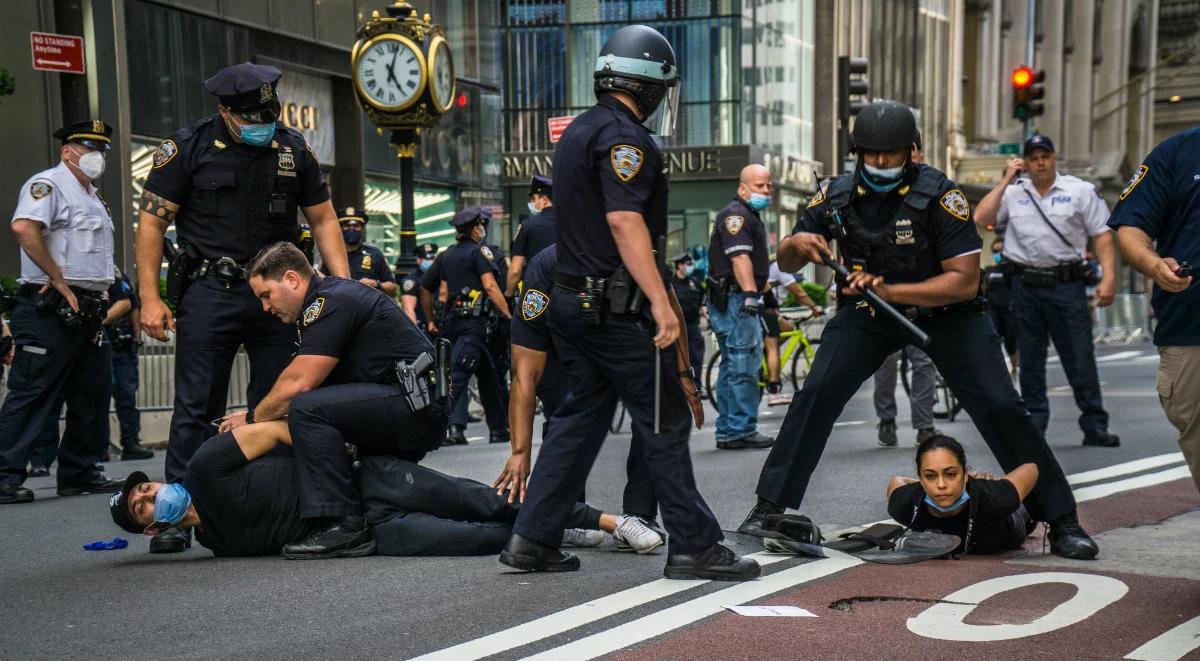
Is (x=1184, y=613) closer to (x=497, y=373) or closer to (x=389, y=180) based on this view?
(x=497, y=373)

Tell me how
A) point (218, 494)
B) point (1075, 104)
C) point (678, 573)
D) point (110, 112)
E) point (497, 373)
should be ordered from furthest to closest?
point (1075, 104), point (110, 112), point (497, 373), point (218, 494), point (678, 573)

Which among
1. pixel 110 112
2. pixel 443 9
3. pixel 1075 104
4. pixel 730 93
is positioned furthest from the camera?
pixel 1075 104

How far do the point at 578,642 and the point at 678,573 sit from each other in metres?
1.00

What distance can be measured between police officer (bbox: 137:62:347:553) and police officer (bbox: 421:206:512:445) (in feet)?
17.9

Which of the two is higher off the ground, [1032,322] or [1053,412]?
[1032,322]

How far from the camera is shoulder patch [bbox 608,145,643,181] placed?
5254 mm

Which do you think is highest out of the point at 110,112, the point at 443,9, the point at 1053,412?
the point at 443,9

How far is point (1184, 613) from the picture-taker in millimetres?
4934

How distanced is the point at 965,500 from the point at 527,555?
1749 mm

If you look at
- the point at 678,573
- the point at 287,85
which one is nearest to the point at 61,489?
the point at 678,573

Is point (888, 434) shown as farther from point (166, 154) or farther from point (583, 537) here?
point (166, 154)

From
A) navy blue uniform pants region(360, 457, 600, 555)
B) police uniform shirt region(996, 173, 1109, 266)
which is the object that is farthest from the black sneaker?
police uniform shirt region(996, 173, 1109, 266)

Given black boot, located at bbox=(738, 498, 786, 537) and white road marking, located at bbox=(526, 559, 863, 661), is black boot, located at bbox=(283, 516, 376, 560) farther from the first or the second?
white road marking, located at bbox=(526, 559, 863, 661)

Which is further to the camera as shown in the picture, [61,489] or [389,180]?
[389,180]
